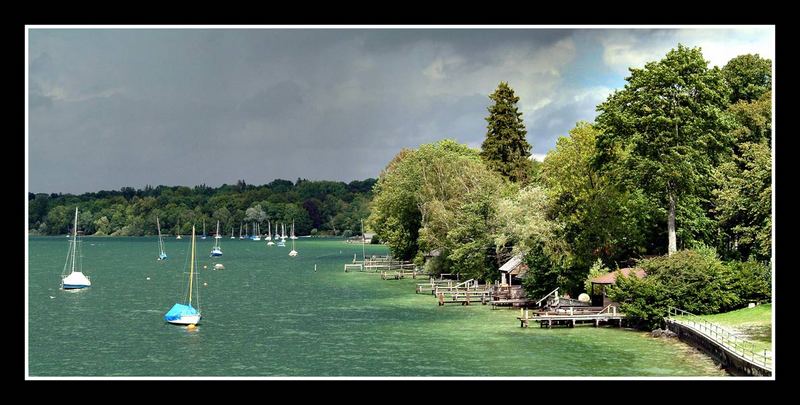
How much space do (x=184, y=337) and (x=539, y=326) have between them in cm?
2063

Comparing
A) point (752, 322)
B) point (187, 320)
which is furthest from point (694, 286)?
point (187, 320)

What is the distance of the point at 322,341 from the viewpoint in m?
49.8

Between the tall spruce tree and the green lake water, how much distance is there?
24.1 meters

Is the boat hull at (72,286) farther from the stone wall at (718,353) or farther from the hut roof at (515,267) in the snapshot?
the stone wall at (718,353)

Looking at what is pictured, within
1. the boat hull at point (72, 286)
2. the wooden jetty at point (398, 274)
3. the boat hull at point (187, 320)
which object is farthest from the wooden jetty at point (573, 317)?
the boat hull at point (72, 286)

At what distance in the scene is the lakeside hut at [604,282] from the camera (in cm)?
5124

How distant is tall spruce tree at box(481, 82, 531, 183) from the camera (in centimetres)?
9894

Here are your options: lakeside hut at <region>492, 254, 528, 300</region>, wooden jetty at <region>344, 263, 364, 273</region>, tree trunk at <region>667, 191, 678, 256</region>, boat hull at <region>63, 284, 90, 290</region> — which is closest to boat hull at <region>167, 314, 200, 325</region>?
lakeside hut at <region>492, 254, 528, 300</region>

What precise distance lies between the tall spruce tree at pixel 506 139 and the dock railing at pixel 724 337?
168 feet

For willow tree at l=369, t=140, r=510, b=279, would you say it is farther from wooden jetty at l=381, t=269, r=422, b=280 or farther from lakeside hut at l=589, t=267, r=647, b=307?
lakeside hut at l=589, t=267, r=647, b=307

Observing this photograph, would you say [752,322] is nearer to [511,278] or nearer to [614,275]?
[614,275]
